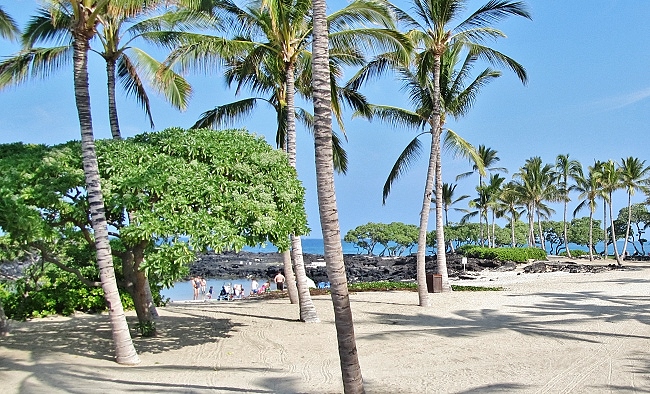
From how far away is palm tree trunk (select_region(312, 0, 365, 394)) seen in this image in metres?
5.64

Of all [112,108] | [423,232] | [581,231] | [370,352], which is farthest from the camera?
[581,231]

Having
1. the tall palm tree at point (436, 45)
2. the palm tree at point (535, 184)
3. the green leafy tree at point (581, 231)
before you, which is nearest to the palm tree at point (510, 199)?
the palm tree at point (535, 184)

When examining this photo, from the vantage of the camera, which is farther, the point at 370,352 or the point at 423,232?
the point at 423,232

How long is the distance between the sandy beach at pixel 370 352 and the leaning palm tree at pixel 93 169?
56 cm

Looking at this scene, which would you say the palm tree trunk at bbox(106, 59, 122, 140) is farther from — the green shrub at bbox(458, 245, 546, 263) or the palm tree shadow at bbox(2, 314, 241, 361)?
the green shrub at bbox(458, 245, 546, 263)

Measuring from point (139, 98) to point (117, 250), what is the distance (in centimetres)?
581

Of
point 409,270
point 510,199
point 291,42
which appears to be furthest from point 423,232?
point 510,199

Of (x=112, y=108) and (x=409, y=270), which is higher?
(x=112, y=108)

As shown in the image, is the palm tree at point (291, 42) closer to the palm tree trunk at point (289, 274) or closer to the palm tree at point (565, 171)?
the palm tree trunk at point (289, 274)

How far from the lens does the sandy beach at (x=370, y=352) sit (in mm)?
7516

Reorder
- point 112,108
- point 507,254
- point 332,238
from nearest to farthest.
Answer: point 332,238 < point 112,108 < point 507,254

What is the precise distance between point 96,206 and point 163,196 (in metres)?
1.05

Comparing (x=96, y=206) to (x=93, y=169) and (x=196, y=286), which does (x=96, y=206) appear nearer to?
(x=93, y=169)

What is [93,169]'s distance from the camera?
8.64 meters
